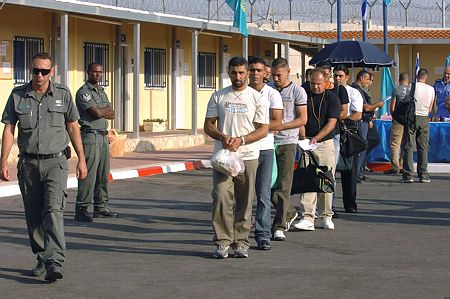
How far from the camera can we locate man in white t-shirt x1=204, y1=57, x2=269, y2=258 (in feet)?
35.0

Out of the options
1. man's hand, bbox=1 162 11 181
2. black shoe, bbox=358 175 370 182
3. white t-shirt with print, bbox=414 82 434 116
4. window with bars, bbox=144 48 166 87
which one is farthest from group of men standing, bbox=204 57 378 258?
window with bars, bbox=144 48 166 87

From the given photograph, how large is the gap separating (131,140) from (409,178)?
26.7ft

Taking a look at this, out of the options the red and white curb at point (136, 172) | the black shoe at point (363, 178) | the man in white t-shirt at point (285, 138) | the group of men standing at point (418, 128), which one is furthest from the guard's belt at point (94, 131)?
the group of men standing at point (418, 128)

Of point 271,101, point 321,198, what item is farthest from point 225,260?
point 321,198

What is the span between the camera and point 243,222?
10828 millimetres

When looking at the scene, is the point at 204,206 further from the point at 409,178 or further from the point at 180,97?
the point at 180,97

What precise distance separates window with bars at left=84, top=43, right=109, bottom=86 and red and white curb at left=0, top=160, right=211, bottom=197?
17.4 feet

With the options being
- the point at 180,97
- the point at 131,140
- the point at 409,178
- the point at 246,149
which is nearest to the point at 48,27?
the point at 131,140

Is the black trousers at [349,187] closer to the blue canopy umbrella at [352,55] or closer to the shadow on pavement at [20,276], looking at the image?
the shadow on pavement at [20,276]

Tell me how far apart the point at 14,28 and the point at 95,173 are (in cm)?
1105

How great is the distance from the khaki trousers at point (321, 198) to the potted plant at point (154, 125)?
16.7 meters

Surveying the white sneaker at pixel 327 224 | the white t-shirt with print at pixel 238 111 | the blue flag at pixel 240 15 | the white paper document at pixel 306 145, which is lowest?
the white sneaker at pixel 327 224

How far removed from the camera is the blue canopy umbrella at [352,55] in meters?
22.2

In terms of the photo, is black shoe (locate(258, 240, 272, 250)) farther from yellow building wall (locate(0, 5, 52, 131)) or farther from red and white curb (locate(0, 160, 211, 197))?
yellow building wall (locate(0, 5, 52, 131))
